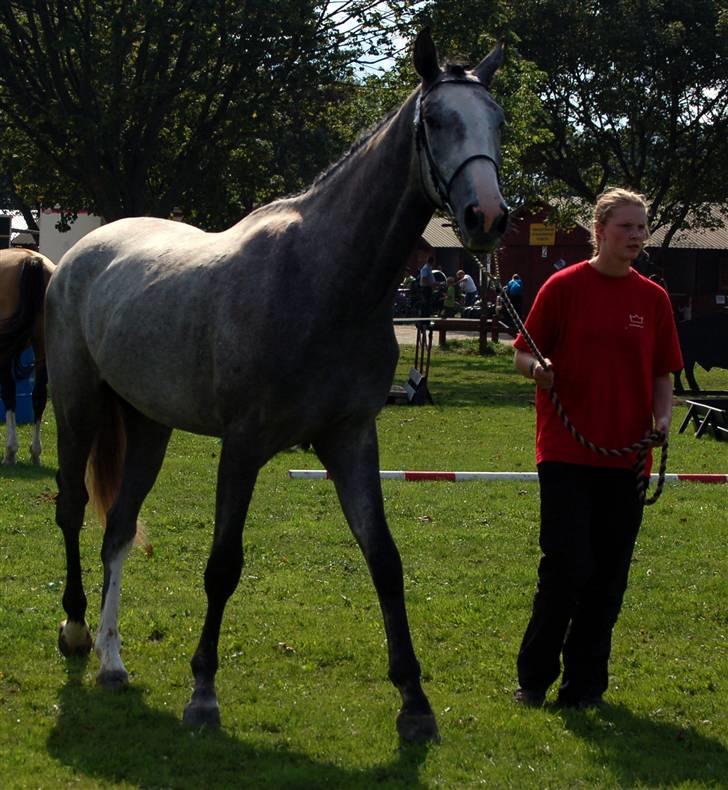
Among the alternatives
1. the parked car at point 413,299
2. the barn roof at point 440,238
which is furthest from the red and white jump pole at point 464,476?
the barn roof at point 440,238

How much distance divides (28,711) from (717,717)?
2938mm

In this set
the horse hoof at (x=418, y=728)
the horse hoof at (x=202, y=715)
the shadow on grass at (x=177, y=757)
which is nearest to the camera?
the shadow on grass at (x=177, y=757)

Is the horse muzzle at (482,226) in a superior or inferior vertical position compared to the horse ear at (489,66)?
inferior

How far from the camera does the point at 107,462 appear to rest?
6.82 m

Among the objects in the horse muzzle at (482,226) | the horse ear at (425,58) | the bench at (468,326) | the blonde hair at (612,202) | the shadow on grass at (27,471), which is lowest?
the shadow on grass at (27,471)

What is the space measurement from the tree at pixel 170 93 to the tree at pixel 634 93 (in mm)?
14528

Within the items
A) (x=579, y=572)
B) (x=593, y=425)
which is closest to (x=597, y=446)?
(x=593, y=425)

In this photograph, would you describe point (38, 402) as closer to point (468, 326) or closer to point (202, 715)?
point (202, 715)

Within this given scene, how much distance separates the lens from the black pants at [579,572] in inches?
222

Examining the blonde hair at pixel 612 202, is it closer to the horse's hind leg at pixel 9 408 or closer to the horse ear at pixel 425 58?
the horse ear at pixel 425 58

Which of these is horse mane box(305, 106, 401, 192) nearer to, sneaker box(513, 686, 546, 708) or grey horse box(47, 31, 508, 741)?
grey horse box(47, 31, 508, 741)

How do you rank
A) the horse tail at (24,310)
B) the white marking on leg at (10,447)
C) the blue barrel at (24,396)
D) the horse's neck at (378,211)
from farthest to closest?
the blue barrel at (24,396)
the white marking on leg at (10,447)
the horse tail at (24,310)
the horse's neck at (378,211)

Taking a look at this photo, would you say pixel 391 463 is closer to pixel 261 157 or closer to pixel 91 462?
pixel 91 462

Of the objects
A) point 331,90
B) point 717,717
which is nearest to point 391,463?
point 717,717
